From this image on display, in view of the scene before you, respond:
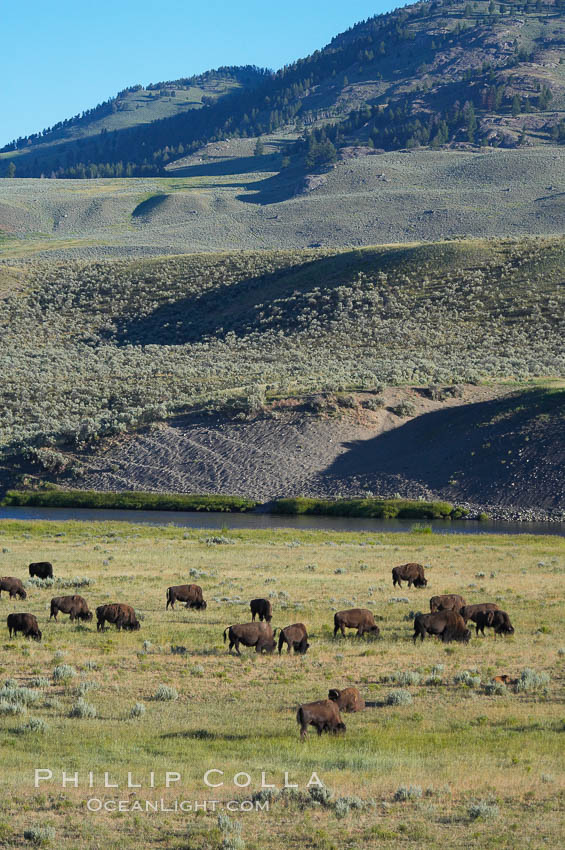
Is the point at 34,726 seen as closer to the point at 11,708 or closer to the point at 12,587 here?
the point at 11,708

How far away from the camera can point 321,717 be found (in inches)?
509

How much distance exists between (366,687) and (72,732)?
15.7 feet

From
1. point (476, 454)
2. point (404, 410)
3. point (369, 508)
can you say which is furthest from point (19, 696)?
point (404, 410)

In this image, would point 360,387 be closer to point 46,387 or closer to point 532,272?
point 46,387

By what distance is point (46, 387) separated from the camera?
7494cm

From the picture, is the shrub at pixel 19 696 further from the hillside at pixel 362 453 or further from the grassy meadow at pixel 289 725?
the hillside at pixel 362 453

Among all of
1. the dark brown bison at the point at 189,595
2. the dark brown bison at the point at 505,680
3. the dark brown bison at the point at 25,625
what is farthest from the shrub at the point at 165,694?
the dark brown bison at the point at 189,595

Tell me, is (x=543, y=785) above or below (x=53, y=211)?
below

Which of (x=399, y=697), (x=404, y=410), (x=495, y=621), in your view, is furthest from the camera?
(x=404, y=410)

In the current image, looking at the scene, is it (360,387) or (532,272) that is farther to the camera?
(532,272)

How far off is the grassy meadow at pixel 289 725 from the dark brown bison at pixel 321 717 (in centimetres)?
18

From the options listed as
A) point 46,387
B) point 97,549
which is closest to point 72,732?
point 97,549

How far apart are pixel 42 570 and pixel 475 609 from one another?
39.9 ft

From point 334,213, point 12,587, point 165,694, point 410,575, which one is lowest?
point 410,575
